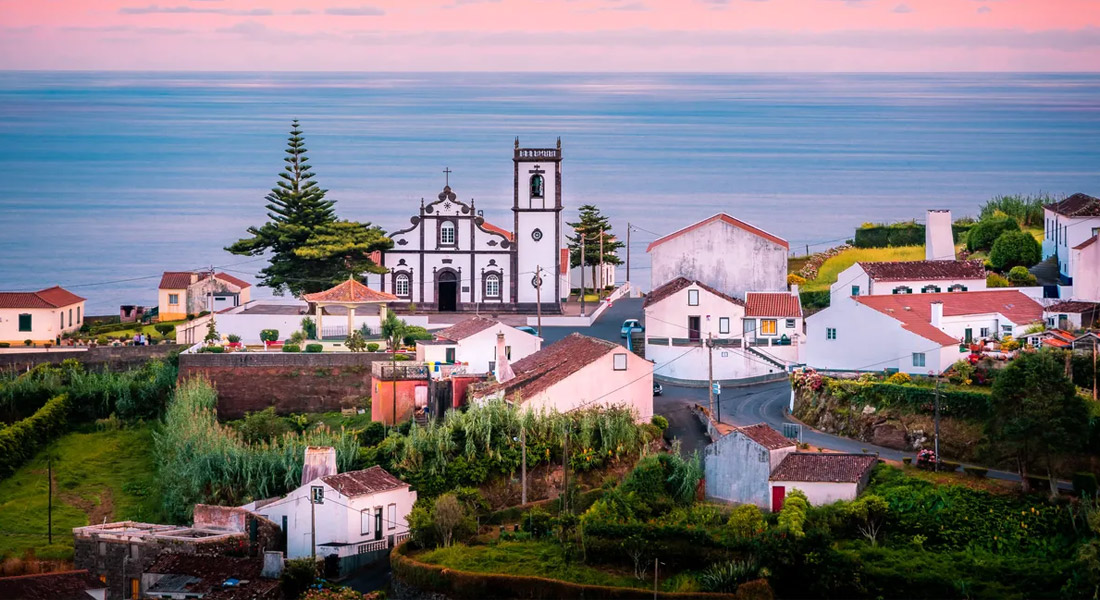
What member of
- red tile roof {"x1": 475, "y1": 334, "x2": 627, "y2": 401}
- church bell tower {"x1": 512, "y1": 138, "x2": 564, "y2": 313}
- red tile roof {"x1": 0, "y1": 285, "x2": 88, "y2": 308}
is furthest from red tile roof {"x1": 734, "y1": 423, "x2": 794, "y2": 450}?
red tile roof {"x1": 0, "y1": 285, "x2": 88, "y2": 308}

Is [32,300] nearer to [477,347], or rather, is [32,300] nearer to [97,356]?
[97,356]

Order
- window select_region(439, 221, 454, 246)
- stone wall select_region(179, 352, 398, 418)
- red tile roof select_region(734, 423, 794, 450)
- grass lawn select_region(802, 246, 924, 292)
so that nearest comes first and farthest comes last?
1. red tile roof select_region(734, 423, 794, 450)
2. stone wall select_region(179, 352, 398, 418)
3. grass lawn select_region(802, 246, 924, 292)
4. window select_region(439, 221, 454, 246)

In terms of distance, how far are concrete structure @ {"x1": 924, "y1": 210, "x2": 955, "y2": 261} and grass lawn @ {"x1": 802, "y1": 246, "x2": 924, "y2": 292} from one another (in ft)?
6.21

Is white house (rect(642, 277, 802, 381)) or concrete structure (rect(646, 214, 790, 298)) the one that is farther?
concrete structure (rect(646, 214, 790, 298))

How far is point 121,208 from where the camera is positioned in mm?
118875

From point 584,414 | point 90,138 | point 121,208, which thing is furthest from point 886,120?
point 584,414

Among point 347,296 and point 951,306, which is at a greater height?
point 347,296

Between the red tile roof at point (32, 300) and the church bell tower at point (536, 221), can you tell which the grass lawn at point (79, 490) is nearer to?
the red tile roof at point (32, 300)

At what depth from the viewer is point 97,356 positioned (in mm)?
43688

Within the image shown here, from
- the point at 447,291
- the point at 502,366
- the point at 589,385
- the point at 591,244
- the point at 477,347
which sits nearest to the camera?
the point at 589,385

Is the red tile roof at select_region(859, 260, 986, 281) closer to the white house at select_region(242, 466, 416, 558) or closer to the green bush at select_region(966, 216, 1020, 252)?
the green bush at select_region(966, 216, 1020, 252)

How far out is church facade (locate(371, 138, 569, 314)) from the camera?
50969mm

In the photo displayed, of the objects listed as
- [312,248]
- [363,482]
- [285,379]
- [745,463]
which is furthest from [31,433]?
[745,463]

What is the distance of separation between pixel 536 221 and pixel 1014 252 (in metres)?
13.7
